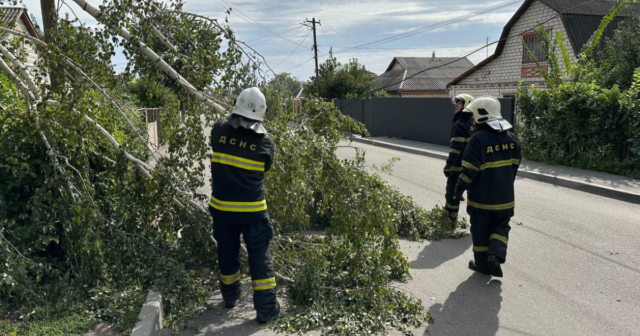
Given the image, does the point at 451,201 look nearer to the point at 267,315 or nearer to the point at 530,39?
the point at 267,315

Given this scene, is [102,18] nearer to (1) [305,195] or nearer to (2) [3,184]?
(2) [3,184]

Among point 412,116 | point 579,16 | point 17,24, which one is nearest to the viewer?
point 17,24

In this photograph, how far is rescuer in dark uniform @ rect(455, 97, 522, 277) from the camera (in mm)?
5020

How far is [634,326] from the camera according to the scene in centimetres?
408

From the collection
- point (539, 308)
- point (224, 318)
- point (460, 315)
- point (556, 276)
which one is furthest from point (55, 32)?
point (556, 276)

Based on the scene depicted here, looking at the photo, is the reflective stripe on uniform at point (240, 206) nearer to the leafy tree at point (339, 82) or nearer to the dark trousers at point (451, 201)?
the dark trousers at point (451, 201)

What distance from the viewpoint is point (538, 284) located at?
497 cm

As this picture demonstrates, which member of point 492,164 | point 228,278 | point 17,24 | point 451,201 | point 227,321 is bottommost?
point 227,321

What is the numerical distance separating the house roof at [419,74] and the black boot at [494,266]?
129ft

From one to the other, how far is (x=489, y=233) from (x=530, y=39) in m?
22.7

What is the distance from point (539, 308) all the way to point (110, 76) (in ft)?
14.2

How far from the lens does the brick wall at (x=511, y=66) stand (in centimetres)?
2390

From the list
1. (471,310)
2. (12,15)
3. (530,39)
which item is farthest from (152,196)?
(530,39)

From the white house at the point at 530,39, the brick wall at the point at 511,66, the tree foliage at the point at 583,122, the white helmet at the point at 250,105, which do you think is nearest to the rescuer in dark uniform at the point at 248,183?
the white helmet at the point at 250,105
